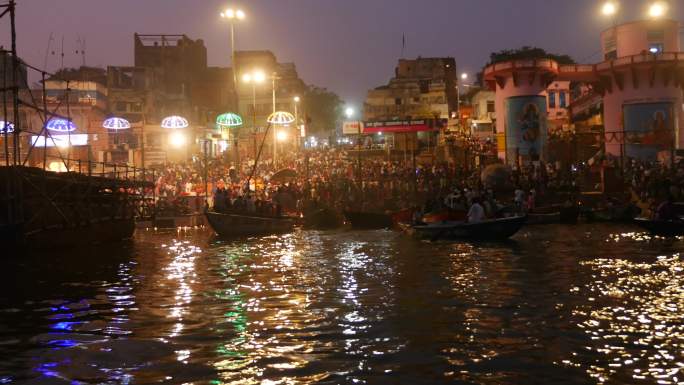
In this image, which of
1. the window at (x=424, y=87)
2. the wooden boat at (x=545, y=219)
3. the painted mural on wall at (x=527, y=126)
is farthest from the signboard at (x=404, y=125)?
the window at (x=424, y=87)

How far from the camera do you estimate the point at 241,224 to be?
2864 centimetres

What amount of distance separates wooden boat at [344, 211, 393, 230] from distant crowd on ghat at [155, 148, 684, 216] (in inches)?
74.5

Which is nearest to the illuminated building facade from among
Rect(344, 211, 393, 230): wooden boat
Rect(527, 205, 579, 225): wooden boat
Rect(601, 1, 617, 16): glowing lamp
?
Rect(601, 1, 617, 16): glowing lamp

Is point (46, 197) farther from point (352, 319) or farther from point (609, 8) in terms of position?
point (609, 8)

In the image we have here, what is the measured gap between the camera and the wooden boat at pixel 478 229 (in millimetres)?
21594

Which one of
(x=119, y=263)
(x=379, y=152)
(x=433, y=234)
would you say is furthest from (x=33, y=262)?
(x=379, y=152)

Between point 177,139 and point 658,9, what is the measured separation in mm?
42345

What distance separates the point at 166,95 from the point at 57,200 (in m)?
46.3

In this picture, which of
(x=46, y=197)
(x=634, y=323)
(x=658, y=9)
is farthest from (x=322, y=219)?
(x=658, y=9)

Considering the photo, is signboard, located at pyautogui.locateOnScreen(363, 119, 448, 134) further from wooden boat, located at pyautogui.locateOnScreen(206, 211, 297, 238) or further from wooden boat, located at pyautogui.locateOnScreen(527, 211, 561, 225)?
wooden boat, located at pyautogui.locateOnScreen(206, 211, 297, 238)

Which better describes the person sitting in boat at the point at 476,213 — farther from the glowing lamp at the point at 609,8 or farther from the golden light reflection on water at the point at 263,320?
the glowing lamp at the point at 609,8

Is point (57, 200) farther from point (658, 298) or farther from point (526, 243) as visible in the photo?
point (658, 298)

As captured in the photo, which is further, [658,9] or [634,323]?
[658,9]

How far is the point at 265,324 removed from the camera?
9867 mm
